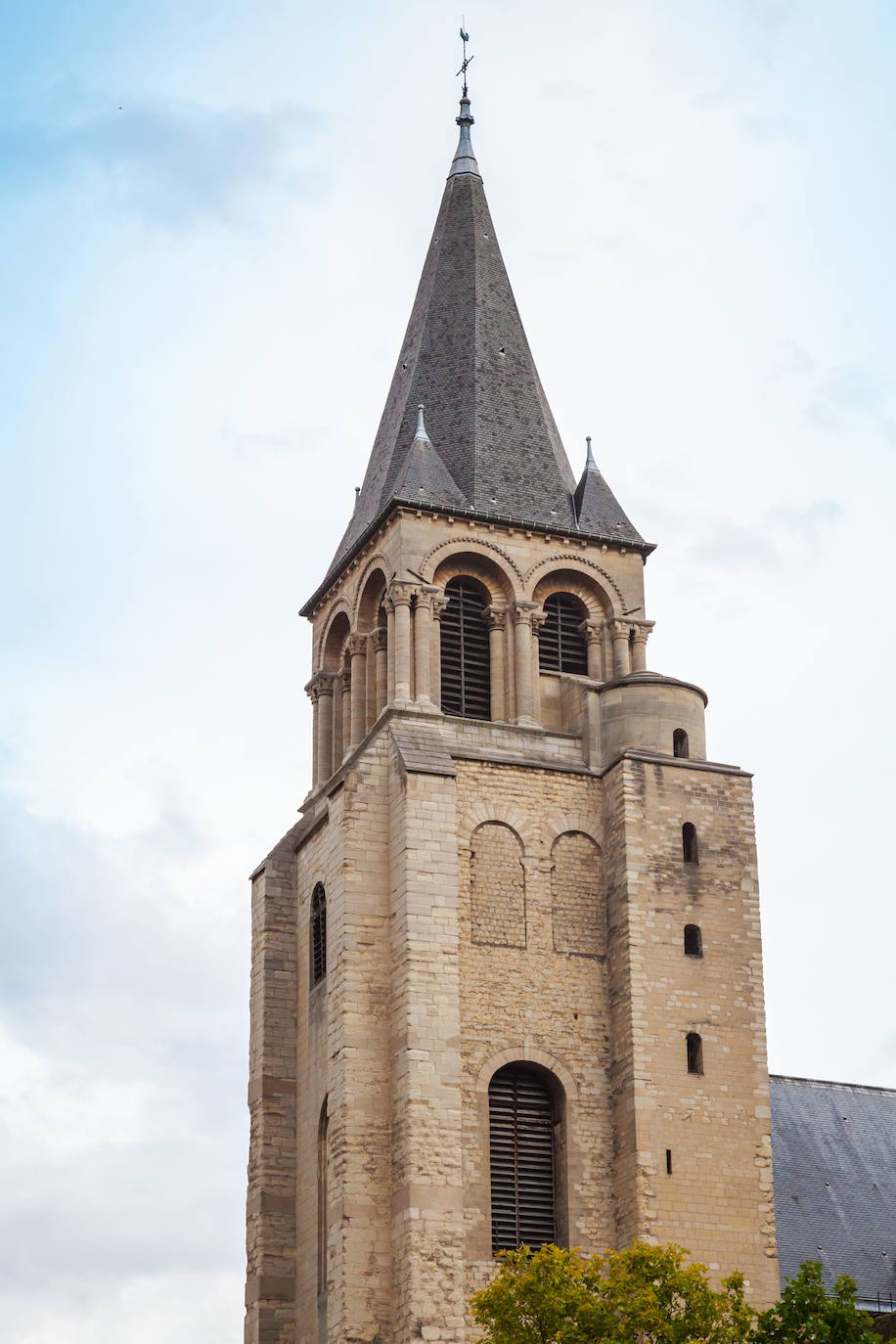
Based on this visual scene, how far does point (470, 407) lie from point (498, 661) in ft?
23.6

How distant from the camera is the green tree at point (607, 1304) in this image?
3272cm

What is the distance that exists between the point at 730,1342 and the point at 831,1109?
1803 centimetres

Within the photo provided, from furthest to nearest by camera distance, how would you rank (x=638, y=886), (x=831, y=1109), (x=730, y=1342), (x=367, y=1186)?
(x=831, y=1109)
(x=638, y=886)
(x=367, y=1186)
(x=730, y=1342)

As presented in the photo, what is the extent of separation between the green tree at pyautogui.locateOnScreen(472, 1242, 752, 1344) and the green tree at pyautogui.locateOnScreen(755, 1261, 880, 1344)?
87 centimetres

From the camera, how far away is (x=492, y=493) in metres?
47.8

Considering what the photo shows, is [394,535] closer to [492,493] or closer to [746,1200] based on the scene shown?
[492,493]

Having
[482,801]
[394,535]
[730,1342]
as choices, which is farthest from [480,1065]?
[394,535]

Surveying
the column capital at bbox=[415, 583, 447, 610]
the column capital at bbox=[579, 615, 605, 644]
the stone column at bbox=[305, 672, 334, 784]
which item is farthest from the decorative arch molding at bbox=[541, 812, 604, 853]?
the stone column at bbox=[305, 672, 334, 784]

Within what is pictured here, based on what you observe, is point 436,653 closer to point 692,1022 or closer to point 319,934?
point 319,934

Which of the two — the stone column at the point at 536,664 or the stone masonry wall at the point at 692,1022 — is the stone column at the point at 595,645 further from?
the stone masonry wall at the point at 692,1022

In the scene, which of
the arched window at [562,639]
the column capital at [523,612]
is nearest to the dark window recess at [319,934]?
the arched window at [562,639]

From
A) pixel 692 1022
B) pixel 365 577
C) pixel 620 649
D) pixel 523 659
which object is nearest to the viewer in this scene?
pixel 692 1022

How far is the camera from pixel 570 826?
43.5 metres

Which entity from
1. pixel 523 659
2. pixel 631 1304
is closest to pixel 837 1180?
pixel 523 659
